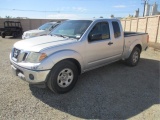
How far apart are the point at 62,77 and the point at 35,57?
0.85m

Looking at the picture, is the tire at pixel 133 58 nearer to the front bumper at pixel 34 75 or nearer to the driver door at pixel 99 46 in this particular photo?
the driver door at pixel 99 46

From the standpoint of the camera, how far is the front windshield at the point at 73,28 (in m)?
4.47

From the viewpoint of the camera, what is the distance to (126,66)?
21.3 feet

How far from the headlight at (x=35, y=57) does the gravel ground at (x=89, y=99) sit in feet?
3.12

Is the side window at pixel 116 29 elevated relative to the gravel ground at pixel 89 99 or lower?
elevated

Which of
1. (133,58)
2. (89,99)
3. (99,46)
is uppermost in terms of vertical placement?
(99,46)

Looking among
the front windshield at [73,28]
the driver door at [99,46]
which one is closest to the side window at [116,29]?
the driver door at [99,46]

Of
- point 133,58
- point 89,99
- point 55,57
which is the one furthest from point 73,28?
point 133,58

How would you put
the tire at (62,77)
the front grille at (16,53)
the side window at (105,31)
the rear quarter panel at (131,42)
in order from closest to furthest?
the tire at (62,77), the front grille at (16,53), the side window at (105,31), the rear quarter panel at (131,42)

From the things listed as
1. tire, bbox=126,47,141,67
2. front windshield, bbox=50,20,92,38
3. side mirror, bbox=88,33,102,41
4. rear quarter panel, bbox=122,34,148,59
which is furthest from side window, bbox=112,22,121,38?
tire, bbox=126,47,141,67

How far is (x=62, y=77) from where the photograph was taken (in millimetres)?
3951

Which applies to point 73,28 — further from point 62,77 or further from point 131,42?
point 131,42

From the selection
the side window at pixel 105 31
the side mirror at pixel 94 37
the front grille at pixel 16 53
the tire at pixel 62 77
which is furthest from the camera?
the side window at pixel 105 31

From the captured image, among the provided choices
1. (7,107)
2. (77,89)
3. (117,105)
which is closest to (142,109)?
(117,105)
